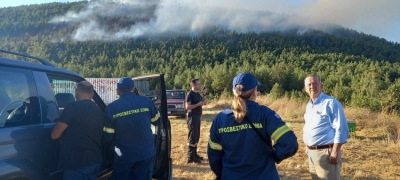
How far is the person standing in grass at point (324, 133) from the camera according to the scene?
3.28m

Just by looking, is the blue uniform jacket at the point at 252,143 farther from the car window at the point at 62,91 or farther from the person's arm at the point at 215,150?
the car window at the point at 62,91

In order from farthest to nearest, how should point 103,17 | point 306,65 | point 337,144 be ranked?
point 103,17 < point 306,65 < point 337,144

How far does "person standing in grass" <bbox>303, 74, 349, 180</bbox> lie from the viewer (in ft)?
10.7

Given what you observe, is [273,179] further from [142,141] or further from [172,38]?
[172,38]

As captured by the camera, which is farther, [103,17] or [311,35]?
[103,17]

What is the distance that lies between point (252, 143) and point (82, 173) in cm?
160

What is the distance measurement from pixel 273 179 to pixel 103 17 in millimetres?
116368

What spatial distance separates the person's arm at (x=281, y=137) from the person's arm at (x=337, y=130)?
137 centimetres

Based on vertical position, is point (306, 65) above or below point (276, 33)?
below

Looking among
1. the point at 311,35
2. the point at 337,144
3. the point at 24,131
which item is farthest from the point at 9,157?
the point at 311,35

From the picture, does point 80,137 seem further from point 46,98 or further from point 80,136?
point 46,98

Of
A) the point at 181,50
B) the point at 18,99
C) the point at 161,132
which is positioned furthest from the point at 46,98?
the point at 181,50

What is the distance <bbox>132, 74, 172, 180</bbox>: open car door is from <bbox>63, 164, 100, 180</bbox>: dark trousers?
1.11m

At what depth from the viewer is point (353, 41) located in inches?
3351
